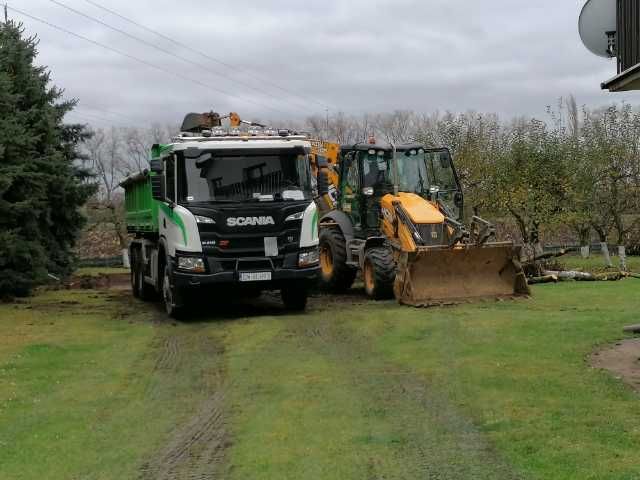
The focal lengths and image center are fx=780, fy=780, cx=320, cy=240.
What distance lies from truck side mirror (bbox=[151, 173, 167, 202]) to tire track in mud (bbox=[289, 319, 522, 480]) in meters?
4.36

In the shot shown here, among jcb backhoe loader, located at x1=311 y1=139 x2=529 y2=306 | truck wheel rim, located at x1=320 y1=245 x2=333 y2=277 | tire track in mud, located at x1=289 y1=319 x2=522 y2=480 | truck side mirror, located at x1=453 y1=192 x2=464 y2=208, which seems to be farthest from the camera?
truck wheel rim, located at x1=320 y1=245 x2=333 y2=277

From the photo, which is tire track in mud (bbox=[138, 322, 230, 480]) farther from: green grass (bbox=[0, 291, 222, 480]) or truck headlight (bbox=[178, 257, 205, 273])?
truck headlight (bbox=[178, 257, 205, 273])

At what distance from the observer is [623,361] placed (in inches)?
336

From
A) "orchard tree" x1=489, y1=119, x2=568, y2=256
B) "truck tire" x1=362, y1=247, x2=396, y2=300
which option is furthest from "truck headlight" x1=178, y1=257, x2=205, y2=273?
"orchard tree" x1=489, y1=119, x2=568, y2=256

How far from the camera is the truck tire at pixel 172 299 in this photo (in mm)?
13359

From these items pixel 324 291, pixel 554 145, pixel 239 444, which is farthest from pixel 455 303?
pixel 554 145

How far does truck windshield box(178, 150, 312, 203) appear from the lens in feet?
42.2

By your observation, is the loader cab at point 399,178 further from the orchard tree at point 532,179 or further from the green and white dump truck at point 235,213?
the orchard tree at point 532,179

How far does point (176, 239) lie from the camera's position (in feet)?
42.7

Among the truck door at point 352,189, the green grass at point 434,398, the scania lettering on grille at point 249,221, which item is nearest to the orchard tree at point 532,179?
the truck door at point 352,189

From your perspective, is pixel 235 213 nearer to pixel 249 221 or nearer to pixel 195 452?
pixel 249 221

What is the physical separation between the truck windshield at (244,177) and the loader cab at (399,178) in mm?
2839

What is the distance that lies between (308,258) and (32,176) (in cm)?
741

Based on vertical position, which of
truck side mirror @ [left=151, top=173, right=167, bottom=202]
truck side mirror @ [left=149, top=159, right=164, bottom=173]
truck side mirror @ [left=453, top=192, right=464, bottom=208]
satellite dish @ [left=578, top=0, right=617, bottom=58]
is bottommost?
truck side mirror @ [left=453, top=192, right=464, bottom=208]
